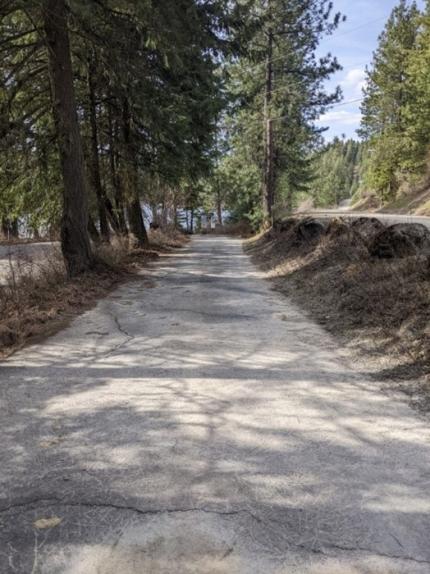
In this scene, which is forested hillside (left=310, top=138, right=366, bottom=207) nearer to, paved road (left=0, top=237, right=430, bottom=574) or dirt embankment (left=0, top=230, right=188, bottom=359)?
dirt embankment (left=0, top=230, right=188, bottom=359)

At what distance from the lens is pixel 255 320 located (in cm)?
703

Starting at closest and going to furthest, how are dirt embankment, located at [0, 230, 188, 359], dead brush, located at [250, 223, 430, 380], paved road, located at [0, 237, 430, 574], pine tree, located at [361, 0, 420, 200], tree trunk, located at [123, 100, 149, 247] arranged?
paved road, located at [0, 237, 430, 574] → dead brush, located at [250, 223, 430, 380] → dirt embankment, located at [0, 230, 188, 359] → tree trunk, located at [123, 100, 149, 247] → pine tree, located at [361, 0, 420, 200]

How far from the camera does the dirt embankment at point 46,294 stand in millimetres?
6215

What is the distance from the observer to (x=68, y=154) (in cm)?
1000

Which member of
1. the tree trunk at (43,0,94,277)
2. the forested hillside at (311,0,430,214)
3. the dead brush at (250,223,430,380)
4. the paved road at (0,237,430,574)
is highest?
the forested hillside at (311,0,430,214)

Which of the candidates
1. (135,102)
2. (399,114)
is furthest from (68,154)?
(399,114)

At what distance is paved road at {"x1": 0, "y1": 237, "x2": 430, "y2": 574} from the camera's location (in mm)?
2232

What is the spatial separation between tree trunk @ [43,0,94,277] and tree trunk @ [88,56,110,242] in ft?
14.0

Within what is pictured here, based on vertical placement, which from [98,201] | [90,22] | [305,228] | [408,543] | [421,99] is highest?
[421,99]

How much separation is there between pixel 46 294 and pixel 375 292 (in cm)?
521

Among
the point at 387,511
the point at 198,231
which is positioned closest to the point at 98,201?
the point at 387,511

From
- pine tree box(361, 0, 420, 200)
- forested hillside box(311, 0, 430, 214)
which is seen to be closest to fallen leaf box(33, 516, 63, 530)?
forested hillside box(311, 0, 430, 214)

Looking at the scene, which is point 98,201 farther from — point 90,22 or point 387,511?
point 387,511

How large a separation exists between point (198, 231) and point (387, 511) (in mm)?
55863
